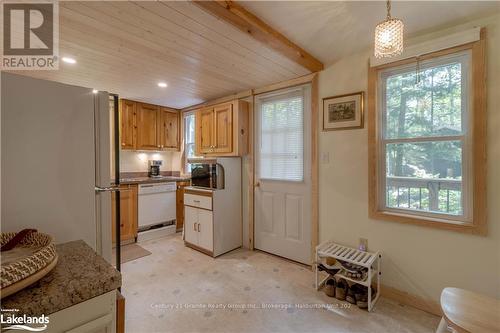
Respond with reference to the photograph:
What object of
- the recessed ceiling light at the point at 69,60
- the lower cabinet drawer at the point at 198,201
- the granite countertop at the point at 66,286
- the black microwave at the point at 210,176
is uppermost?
the recessed ceiling light at the point at 69,60

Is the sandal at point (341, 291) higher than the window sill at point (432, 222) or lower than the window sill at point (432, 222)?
lower

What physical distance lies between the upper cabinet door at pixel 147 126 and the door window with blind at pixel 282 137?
2055 millimetres

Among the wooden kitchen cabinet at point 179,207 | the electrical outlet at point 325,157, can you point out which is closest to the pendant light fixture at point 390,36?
the electrical outlet at point 325,157

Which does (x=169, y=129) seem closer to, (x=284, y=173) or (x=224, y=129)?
(x=224, y=129)

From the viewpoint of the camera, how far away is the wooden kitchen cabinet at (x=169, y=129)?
4137mm

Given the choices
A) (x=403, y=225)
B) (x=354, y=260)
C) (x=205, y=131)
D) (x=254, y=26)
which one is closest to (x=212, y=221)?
(x=205, y=131)

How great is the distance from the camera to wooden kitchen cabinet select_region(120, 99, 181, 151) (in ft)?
12.0

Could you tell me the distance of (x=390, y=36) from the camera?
3.99ft

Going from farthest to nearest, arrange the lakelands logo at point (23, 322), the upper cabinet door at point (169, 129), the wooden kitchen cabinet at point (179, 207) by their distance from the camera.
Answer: the upper cabinet door at point (169, 129) < the wooden kitchen cabinet at point (179, 207) < the lakelands logo at point (23, 322)

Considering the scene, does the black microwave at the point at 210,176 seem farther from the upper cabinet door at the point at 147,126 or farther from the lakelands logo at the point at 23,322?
the lakelands logo at the point at 23,322

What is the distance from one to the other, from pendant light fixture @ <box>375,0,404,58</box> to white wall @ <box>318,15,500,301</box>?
0.99 m

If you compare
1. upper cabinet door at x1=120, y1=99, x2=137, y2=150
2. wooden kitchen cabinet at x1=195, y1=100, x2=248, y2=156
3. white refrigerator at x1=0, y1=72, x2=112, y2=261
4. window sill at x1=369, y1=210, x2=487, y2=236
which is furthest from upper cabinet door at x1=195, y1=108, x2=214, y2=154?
window sill at x1=369, y1=210, x2=487, y2=236

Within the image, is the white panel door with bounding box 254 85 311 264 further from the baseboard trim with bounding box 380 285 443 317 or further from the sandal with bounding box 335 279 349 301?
the baseboard trim with bounding box 380 285 443 317

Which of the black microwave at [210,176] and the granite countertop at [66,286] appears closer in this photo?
the granite countertop at [66,286]
